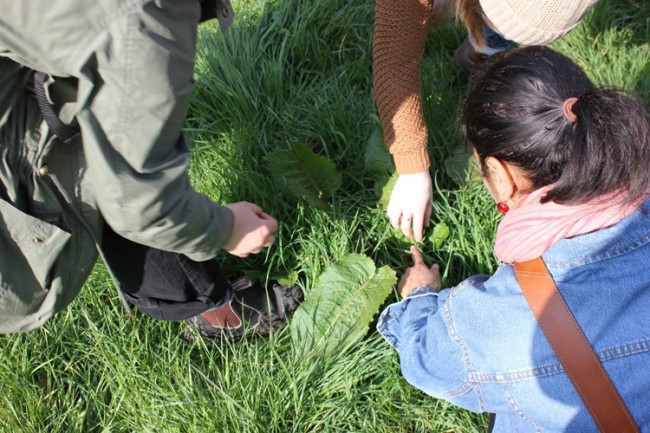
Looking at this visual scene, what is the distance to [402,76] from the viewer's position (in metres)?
1.71

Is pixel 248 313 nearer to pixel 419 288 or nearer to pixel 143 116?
pixel 419 288

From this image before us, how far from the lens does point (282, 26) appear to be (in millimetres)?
2426

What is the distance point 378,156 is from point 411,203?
25 cm

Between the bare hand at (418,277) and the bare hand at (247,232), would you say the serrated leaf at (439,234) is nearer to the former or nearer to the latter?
the bare hand at (418,277)

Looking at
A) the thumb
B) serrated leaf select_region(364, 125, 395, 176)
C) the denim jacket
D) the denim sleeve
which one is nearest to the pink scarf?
the denim jacket

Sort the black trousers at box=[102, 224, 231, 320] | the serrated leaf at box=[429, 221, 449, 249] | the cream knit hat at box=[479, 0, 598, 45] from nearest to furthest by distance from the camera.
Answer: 1. the cream knit hat at box=[479, 0, 598, 45]
2. the black trousers at box=[102, 224, 231, 320]
3. the serrated leaf at box=[429, 221, 449, 249]

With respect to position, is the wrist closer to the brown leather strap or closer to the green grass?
the green grass

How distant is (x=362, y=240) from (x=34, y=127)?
1.05 meters

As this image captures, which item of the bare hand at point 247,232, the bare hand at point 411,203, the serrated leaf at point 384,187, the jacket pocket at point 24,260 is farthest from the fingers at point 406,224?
the jacket pocket at point 24,260

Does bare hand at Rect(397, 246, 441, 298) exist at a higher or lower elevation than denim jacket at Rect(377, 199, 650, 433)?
lower

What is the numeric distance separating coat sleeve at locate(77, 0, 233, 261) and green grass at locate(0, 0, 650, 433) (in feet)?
2.13

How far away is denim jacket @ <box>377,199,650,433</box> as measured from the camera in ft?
4.09

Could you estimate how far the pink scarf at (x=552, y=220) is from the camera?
1.27 m

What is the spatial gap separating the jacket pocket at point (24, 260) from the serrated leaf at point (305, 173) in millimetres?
771
